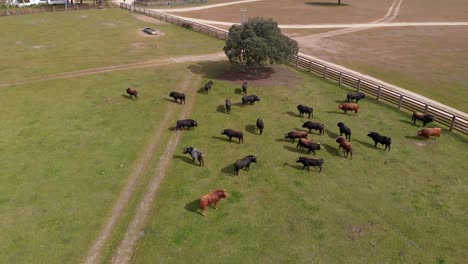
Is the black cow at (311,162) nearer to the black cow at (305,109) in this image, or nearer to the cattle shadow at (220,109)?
the black cow at (305,109)

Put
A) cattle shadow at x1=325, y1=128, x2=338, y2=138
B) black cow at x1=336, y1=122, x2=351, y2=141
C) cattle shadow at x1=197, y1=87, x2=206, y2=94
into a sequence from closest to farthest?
black cow at x1=336, y1=122, x2=351, y2=141
cattle shadow at x1=325, y1=128, x2=338, y2=138
cattle shadow at x1=197, y1=87, x2=206, y2=94

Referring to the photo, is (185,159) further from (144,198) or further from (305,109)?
(305,109)

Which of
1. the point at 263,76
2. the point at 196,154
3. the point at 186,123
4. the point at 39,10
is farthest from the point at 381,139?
the point at 39,10

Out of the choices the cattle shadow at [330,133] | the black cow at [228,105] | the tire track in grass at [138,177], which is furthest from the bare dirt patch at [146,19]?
the cattle shadow at [330,133]

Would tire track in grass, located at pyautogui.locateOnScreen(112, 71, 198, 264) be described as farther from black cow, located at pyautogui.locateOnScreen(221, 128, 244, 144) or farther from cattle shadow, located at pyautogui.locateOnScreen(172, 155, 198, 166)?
black cow, located at pyautogui.locateOnScreen(221, 128, 244, 144)

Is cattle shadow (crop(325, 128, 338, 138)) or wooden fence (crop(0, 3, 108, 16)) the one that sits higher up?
wooden fence (crop(0, 3, 108, 16))

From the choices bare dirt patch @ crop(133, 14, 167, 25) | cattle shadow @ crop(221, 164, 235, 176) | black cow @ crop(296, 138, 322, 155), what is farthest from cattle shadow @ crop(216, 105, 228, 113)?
bare dirt patch @ crop(133, 14, 167, 25)
